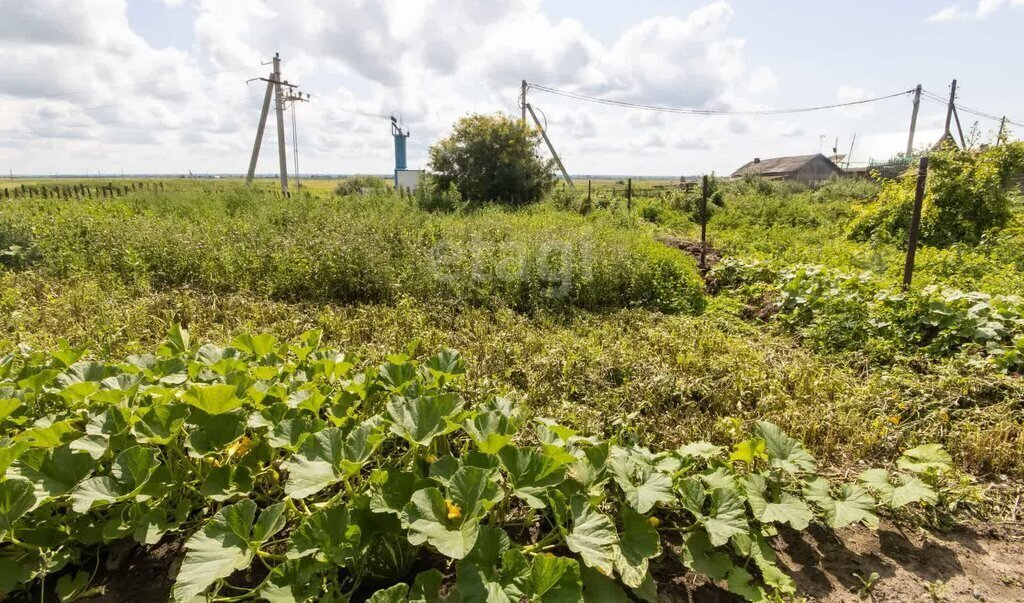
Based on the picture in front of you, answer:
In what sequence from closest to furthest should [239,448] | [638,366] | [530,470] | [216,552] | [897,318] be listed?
[216,552] → [530,470] → [239,448] → [638,366] → [897,318]

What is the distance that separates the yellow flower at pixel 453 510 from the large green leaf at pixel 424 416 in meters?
0.25

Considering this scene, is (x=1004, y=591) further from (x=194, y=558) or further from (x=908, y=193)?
(x=908, y=193)

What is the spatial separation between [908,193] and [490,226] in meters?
7.34

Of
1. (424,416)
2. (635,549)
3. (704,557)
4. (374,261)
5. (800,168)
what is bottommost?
(704,557)

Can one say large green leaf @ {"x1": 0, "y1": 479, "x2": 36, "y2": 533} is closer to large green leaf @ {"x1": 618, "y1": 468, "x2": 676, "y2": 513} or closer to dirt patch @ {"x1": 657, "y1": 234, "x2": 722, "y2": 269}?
large green leaf @ {"x1": 618, "y1": 468, "x2": 676, "y2": 513}

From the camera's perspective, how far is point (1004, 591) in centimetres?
179

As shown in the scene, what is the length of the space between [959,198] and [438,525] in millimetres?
10715

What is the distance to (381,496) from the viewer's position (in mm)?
1534

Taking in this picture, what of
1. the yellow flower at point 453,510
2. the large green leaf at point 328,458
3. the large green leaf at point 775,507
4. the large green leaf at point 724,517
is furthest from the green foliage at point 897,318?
the large green leaf at point 328,458

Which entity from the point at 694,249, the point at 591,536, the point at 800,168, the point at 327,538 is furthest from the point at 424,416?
the point at 800,168

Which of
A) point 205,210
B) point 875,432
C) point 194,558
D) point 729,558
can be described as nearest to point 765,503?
point 729,558

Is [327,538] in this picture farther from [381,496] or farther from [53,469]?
[53,469]

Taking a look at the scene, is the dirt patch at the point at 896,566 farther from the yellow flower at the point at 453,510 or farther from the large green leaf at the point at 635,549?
the yellow flower at the point at 453,510

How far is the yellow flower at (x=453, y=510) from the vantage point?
4.82 ft
